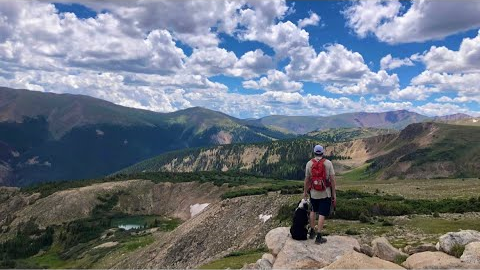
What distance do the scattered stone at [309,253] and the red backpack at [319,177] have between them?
334cm

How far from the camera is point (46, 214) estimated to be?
7096 inches

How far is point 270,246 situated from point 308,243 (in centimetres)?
266

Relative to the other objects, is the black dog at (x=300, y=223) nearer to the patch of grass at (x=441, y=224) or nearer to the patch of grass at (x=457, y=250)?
the patch of grass at (x=457, y=250)

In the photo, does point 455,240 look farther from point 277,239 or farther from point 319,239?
point 277,239

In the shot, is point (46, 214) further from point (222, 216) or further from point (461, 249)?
point (461, 249)

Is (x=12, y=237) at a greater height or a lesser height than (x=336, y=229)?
lesser

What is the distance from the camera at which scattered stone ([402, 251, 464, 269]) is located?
19209mm

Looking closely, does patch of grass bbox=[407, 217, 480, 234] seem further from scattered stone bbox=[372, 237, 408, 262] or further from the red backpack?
the red backpack

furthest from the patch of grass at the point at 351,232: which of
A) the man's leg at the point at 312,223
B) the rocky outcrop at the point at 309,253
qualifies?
the man's leg at the point at 312,223

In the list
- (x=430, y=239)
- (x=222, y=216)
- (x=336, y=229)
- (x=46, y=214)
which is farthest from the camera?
(x=46, y=214)

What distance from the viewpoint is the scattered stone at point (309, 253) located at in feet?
74.3

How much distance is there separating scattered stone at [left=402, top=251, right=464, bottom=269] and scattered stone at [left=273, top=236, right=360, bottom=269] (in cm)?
366

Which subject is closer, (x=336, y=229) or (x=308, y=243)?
(x=308, y=243)

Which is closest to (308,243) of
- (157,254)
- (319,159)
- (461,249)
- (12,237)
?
(319,159)
